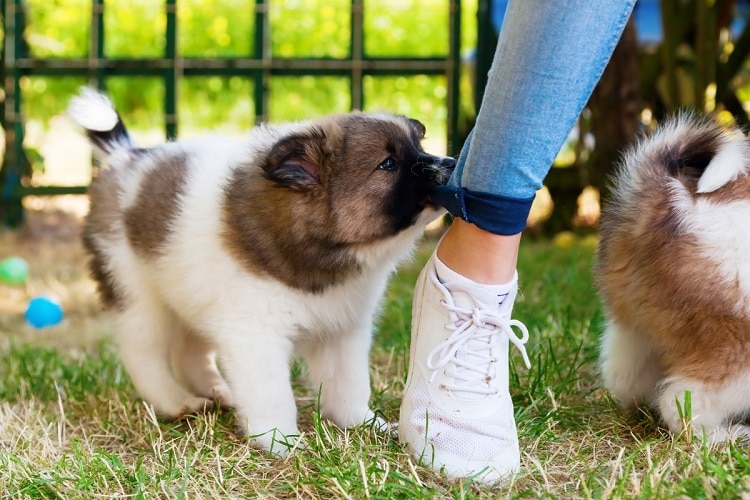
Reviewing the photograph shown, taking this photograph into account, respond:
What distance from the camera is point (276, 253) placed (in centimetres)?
248

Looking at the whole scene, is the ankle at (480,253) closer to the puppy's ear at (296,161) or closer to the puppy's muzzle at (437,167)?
the puppy's muzzle at (437,167)

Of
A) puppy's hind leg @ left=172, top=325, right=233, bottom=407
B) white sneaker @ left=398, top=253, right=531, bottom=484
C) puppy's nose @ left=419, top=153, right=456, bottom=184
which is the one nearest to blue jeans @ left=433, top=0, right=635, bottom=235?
white sneaker @ left=398, top=253, right=531, bottom=484

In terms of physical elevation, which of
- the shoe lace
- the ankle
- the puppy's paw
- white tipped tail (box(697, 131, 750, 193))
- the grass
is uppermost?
white tipped tail (box(697, 131, 750, 193))

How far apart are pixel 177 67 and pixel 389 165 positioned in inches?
177

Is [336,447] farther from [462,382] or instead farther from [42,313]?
[42,313]

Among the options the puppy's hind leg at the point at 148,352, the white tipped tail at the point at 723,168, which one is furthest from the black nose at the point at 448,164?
the puppy's hind leg at the point at 148,352

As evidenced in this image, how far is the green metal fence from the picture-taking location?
6.60 meters

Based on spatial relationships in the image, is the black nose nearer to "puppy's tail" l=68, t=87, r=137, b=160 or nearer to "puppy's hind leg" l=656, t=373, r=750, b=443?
"puppy's hind leg" l=656, t=373, r=750, b=443

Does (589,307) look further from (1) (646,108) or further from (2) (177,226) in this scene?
(1) (646,108)

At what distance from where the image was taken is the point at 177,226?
267 centimetres

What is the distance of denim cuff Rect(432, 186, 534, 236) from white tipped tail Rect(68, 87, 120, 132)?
143cm

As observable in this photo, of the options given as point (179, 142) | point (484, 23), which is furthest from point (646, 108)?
point (179, 142)

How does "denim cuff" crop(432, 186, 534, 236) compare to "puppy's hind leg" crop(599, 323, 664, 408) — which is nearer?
"denim cuff" crop(432, 186, 534, 236)

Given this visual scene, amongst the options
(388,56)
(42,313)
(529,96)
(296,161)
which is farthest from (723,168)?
(388,56)
